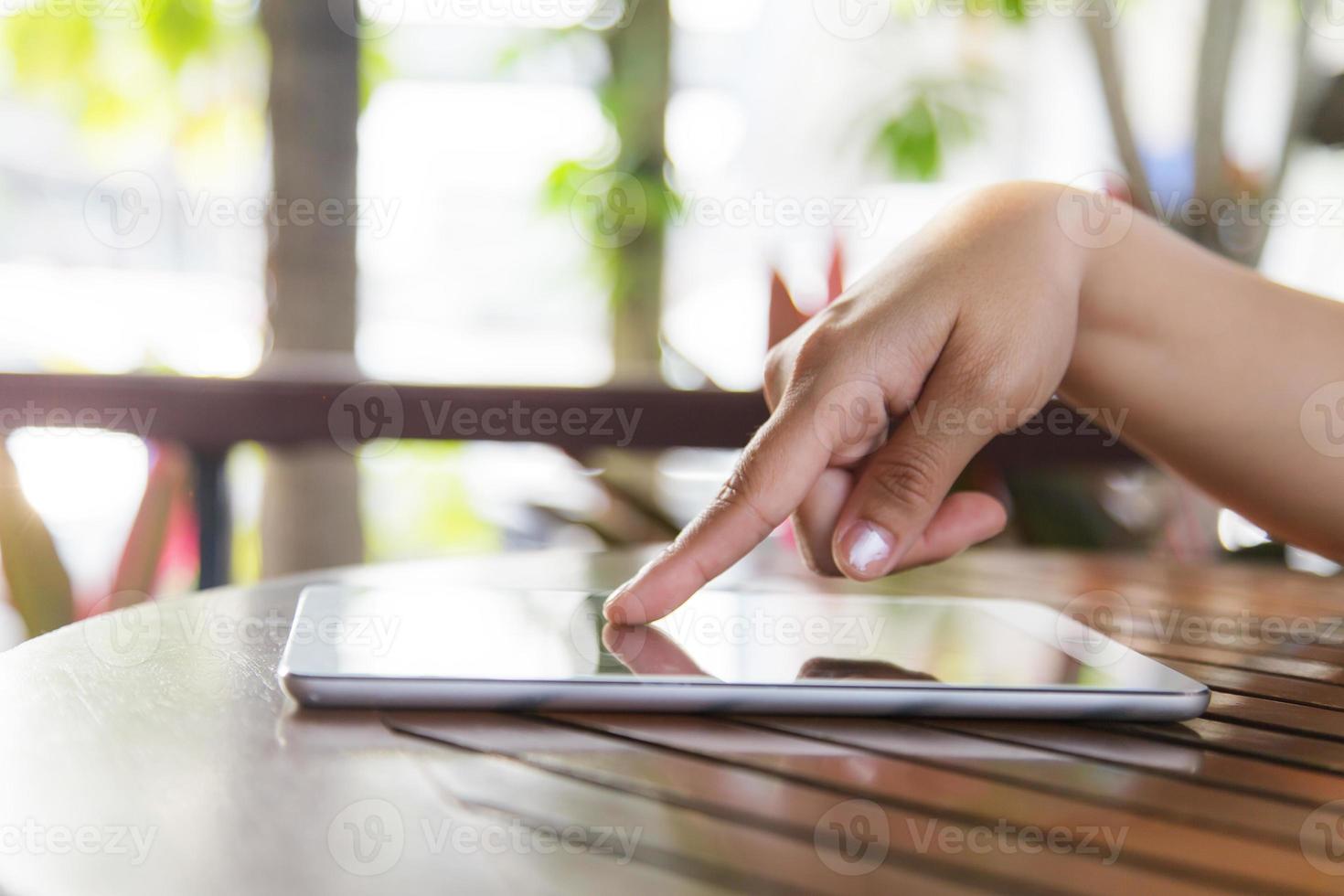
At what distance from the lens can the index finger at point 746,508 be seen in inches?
25.1

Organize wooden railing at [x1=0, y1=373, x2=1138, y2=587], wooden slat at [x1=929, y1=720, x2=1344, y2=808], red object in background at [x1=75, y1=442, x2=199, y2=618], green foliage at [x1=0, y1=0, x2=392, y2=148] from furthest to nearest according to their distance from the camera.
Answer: green foliage at [x1=0, y1=0, x2=392, y2=148] < red object in background at [x1=75, y1=442, x2=199, y2=618] < wooden railing at [x1=0, y1=373, x2=1138, y2=587] < wooden slat at [x1=929, y1=720, x2=1344, y2=808]

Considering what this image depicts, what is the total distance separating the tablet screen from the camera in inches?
20.6

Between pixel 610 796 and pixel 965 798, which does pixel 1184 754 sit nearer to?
pixel 965 798

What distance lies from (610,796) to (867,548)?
33 cm

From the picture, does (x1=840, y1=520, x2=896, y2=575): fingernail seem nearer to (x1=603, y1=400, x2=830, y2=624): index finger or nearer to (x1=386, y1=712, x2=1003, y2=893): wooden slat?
(x1=603, y1=400, x2=830, y2=624): index finger

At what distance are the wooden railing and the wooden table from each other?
0.87m

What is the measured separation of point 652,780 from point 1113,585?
27.1 inches

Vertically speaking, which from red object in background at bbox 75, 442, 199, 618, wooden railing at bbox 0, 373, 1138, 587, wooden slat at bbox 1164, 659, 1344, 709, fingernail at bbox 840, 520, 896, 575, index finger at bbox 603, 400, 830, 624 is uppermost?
index finger at bbox 603, 400, 830, 624

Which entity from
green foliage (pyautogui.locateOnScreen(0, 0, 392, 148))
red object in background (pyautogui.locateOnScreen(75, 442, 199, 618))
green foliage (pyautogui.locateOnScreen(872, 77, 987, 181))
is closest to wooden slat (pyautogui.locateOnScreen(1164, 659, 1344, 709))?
red object in background (pyautogui.locateOnScreen(75, 442, 199, 618))

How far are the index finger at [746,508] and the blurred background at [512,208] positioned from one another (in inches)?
35.7

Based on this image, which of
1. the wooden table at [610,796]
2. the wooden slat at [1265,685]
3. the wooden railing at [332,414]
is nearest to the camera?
the wooden table at [610,796]

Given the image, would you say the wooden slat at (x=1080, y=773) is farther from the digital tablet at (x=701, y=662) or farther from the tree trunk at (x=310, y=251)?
the tree trunk at (x=310, y=251)

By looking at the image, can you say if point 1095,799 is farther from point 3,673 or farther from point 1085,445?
point 1085,445

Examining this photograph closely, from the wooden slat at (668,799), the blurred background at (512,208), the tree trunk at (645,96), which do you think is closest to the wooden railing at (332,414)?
the blurred background at (512,208)
